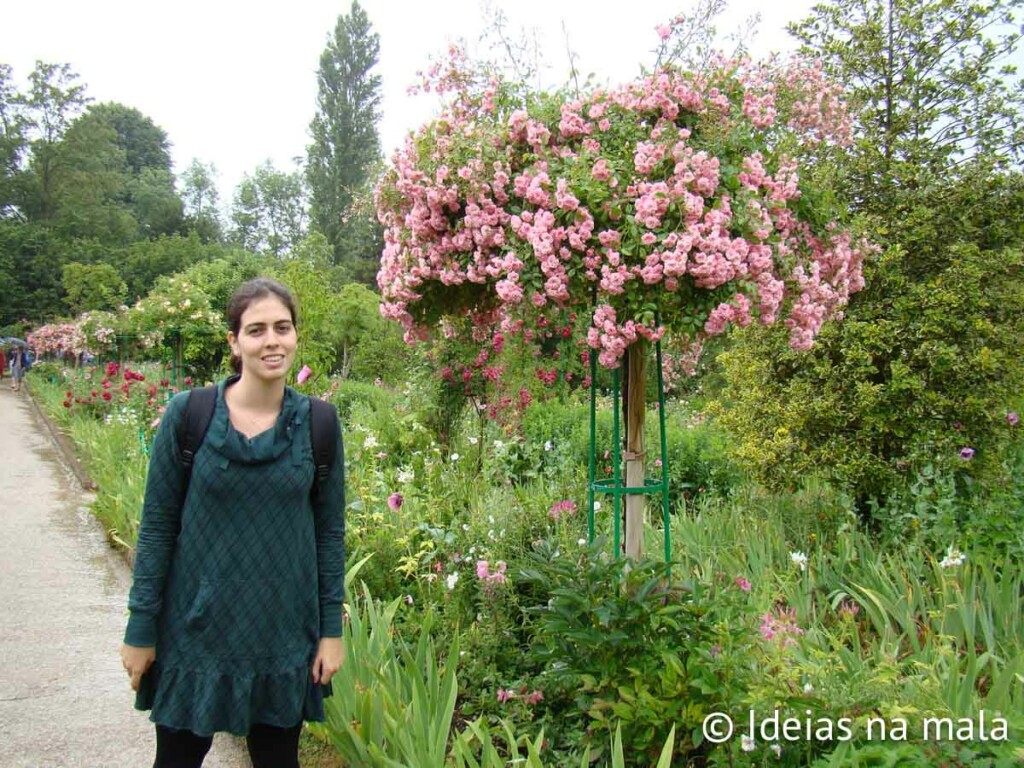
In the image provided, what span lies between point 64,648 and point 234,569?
2.86 m

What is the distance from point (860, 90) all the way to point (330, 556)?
4.34 meters

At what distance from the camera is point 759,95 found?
8.57 feet

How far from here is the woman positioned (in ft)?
6.28

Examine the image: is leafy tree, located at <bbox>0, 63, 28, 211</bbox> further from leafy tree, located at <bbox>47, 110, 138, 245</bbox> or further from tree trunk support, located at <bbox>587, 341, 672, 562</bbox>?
tree trunk support, located at <bbox>587, 341, 672, 562</bbox>

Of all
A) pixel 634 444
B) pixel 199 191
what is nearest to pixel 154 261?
pixel 199 191

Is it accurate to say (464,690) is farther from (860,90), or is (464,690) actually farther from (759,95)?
(860,90)

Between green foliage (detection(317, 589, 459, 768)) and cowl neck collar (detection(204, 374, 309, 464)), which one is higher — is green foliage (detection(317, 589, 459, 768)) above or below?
below

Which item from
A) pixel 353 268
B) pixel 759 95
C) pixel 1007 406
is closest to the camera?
pixel 759 95

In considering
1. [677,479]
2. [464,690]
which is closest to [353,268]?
[677,479]

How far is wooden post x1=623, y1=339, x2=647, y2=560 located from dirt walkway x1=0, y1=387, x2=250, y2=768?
1.67 metres

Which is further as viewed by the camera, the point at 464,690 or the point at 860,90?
the point at 860,90

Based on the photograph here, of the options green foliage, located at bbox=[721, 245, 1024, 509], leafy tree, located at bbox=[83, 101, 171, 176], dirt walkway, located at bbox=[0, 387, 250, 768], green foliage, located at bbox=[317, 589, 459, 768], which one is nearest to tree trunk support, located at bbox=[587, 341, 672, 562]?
green foliage, located at bbox=[317, 589, 459, 768]

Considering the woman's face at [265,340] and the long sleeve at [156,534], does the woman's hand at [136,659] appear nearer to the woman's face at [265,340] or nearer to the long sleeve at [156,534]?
the long sleeve at [156,534]

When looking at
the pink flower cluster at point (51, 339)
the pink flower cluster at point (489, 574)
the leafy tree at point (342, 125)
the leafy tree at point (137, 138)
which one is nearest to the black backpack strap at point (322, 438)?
the pink flower cluster at point (489, 574)
